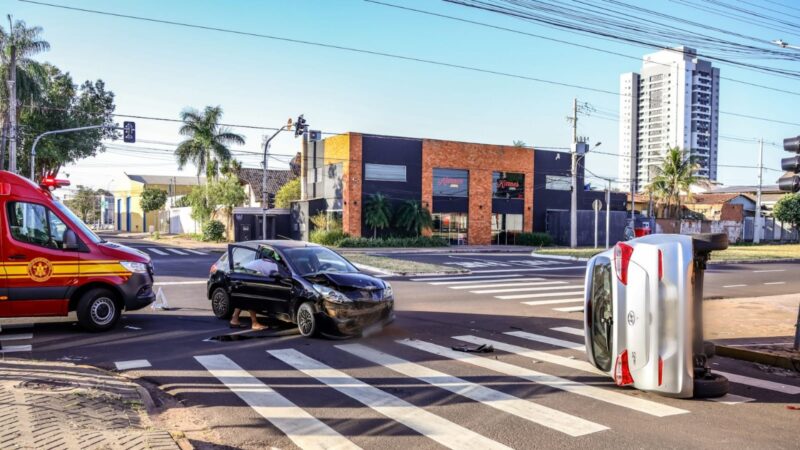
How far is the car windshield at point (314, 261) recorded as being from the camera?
10.6 metres

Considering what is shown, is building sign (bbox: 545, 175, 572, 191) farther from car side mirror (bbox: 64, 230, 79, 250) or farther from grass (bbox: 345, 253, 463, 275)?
car side mirror (bbox: 64, 230, 79, 250)

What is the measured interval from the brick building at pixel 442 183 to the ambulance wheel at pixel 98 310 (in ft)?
102

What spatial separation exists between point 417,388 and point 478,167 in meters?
40.4

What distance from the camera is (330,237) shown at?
133 feet

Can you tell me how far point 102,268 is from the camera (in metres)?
10.4

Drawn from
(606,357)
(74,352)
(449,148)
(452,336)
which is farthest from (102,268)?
(449,148)

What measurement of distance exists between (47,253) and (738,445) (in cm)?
993

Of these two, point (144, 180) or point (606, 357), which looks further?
point (144, 180)

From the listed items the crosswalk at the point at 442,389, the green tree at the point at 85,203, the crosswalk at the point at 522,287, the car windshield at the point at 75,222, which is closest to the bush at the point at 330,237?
the crosswalk at the point at 522,287

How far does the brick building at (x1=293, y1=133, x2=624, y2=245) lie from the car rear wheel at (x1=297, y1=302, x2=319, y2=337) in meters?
31.7

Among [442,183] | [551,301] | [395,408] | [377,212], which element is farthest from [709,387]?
[442,183]

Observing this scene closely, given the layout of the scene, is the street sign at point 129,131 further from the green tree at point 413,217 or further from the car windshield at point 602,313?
the car windshield at point 602,313

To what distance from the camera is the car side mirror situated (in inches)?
401

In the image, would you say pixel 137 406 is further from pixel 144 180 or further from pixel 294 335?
pixel 144 180
